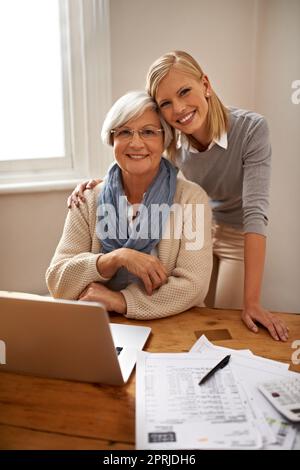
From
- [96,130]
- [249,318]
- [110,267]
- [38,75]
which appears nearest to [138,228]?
[110,267]

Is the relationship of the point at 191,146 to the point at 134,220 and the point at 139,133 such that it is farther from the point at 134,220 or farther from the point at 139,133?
the point at 134,220

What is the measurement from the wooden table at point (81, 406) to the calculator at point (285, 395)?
9cm

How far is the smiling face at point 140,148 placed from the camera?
147cm

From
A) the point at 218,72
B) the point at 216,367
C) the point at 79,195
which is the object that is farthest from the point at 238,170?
the point at 216,367

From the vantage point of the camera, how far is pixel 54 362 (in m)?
0.96

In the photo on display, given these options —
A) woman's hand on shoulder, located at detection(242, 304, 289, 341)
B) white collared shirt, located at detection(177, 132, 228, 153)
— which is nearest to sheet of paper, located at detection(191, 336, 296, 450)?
woman's hand on shoulder, located at detection(242, 304, 289, 341)

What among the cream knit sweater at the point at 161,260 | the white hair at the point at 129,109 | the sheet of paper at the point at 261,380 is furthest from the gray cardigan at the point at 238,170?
the sheet of paper at the point at 261,380

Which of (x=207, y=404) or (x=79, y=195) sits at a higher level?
(x=79, y=195)

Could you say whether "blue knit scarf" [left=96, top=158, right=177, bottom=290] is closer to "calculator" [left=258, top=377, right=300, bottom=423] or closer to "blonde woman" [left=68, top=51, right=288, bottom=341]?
"blonde woman" [left=68, top=51, right=288, bottom=341]

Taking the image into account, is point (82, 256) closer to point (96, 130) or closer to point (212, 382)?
point (212, 382)

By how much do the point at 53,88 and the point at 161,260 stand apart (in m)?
1.18

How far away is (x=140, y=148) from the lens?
1.47 meters

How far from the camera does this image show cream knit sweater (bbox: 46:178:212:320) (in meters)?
1.30

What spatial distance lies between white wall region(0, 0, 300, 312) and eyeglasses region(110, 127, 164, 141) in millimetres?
779
